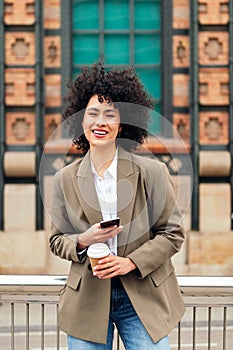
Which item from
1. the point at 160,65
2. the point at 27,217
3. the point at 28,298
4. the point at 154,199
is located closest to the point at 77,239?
the point at 154,199

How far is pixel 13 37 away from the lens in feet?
30.3

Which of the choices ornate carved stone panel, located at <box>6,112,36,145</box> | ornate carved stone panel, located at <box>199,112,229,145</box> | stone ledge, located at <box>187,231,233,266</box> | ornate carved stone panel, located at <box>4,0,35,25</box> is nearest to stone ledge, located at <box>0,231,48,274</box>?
ornate carved stone panel, located at <box>6,112,36,145</box>

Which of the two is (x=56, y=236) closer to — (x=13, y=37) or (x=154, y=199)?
A: (x=154, y=199)

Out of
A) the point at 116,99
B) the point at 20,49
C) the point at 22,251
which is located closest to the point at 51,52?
the point at 20,49

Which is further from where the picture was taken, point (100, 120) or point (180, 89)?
point (180, 89)

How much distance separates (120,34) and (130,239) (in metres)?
7.73

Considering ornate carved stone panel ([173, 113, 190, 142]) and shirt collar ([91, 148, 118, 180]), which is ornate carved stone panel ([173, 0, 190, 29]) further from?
→ shirt collar ([91, 148, 118, 180])

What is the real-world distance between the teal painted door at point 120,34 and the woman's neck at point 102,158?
7362 millimetres

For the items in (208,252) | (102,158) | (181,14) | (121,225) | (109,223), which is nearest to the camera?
(109,223)

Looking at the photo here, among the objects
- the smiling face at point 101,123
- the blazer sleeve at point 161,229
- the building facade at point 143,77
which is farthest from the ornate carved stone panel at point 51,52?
the blazer sleeve at point 161,229

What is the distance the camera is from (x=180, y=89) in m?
9.43

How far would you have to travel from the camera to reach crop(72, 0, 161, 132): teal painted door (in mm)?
9406

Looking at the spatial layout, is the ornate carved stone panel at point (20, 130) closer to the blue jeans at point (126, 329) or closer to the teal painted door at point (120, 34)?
the teal painted door at point (120, 34)

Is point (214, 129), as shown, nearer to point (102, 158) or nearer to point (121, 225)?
point (102, 158)
